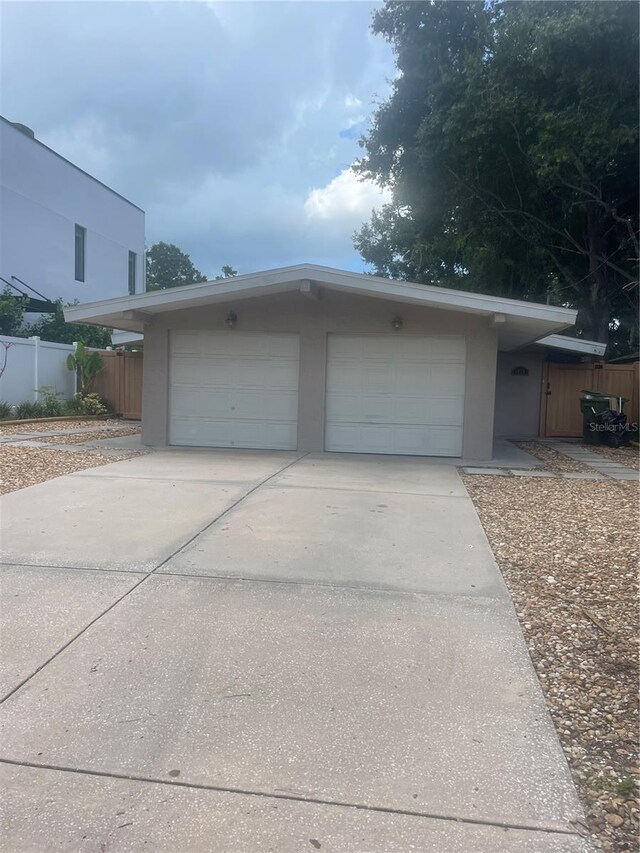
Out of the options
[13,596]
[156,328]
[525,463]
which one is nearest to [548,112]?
[525,463]

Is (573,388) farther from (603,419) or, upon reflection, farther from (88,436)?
(88,436)

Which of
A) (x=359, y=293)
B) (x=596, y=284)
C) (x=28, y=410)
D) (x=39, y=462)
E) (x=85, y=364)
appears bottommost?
(x=39, y=462)

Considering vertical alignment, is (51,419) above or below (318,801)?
above

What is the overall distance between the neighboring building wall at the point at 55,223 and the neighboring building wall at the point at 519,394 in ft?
55.5

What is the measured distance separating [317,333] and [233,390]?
193cm

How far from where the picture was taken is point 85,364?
60.2 ft

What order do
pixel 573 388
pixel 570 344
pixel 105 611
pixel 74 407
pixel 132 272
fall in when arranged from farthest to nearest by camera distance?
pixel 132 272
pixel 74 407
pixel 573 388
pixel 570 344
pixel 105 611

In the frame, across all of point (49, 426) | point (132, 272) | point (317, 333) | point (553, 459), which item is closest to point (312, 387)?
point (317, 333)

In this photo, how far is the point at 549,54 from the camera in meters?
14.1

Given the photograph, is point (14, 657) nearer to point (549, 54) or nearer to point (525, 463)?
point (525, 463)

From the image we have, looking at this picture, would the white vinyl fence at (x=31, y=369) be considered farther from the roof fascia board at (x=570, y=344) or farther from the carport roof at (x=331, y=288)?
the roof fascia board at (x=570, y=344)

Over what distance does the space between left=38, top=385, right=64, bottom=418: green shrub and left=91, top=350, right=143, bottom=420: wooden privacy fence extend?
1.55 m

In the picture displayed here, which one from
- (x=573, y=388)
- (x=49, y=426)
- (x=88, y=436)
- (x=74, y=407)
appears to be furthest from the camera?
(x=74, y=407)

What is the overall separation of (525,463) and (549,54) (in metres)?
9.39
